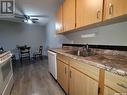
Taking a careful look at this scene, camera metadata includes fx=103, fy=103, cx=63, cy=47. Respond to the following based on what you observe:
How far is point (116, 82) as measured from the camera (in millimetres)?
811

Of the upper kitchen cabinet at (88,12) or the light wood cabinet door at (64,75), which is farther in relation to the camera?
the light wood cabinet door at (64,75)

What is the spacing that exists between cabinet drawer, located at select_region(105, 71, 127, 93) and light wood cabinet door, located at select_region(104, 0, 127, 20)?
0.59 metres

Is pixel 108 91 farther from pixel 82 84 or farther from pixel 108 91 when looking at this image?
pixel 82 84

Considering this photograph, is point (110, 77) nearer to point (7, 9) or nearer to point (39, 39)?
point (7, 9)

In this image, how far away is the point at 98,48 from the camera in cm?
184

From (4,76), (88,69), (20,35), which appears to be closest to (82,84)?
(88,69)

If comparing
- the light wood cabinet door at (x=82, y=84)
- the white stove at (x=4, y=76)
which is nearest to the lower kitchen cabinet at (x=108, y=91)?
the light wood cabinet door at (x=82, y=84)

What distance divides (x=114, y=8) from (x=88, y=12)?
18.8 inches

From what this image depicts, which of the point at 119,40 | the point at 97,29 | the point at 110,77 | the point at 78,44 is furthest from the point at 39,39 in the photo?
the point at 110,77

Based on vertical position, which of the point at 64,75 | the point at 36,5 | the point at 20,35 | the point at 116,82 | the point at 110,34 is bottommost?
the point at 64,75

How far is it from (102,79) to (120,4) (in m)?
0.74

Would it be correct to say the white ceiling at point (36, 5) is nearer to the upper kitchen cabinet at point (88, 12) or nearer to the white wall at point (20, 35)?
the upper kitchen cabinet at point (88, 12)

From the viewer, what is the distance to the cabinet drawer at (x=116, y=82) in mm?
753

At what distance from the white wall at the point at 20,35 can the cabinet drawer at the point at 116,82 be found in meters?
6.23
